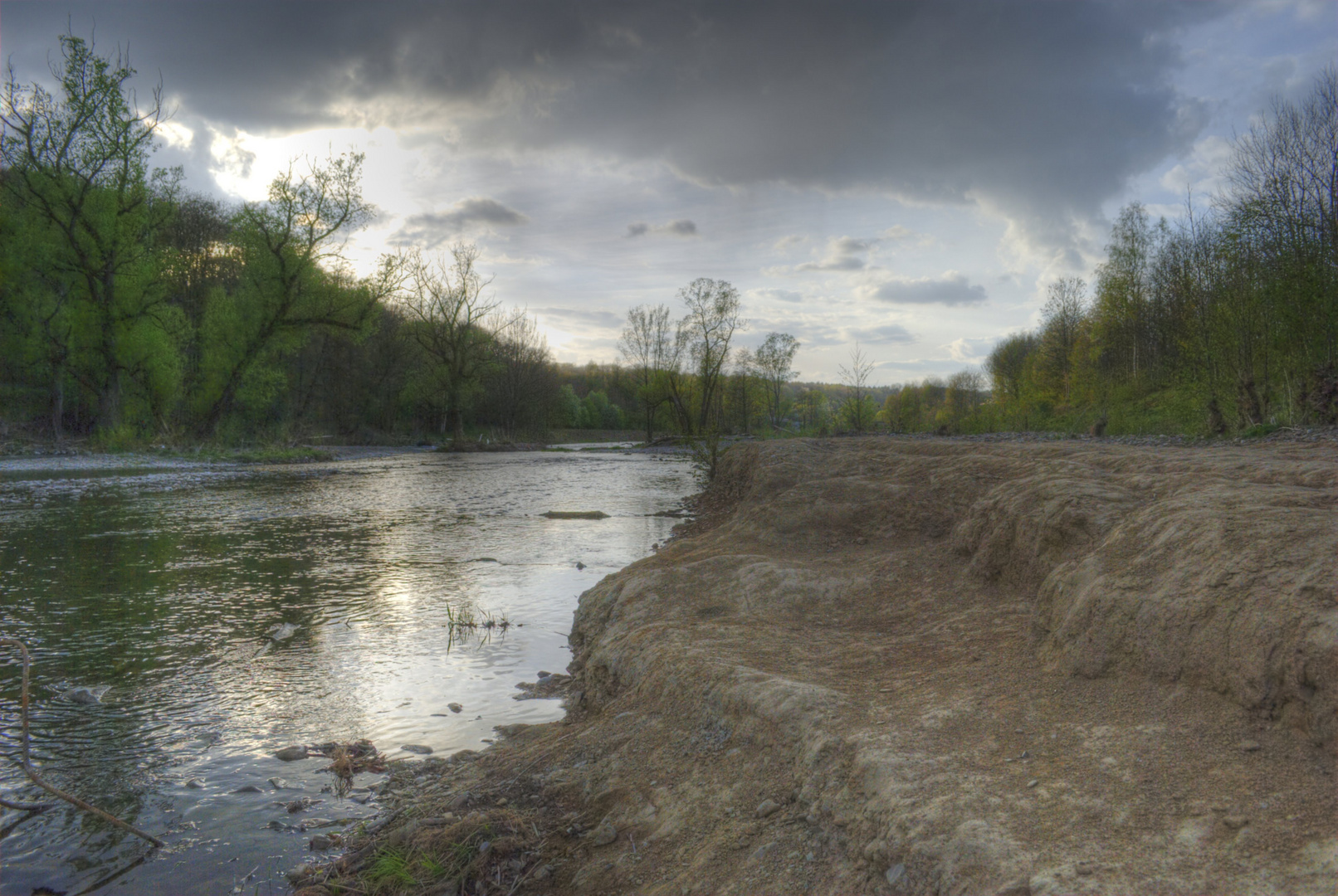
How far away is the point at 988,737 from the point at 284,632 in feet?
22.3

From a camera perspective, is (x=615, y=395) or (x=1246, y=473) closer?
(x=1246, y=473)

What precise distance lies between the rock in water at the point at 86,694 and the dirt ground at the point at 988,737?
302 centimetres

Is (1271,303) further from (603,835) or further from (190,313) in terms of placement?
(190,313)

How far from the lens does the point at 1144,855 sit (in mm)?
1860

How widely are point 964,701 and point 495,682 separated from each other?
13.2ft

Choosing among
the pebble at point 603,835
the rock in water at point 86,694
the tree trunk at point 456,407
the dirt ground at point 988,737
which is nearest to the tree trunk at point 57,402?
the tree trunk at point 456,407

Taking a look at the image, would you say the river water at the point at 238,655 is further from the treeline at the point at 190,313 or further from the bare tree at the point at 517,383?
the bare tree at the point at 517,383

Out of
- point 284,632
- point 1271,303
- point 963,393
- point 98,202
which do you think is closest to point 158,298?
point 98,202

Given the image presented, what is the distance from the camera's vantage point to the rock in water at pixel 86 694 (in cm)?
512

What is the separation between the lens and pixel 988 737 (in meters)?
2.67

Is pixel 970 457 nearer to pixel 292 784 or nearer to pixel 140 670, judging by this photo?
pixel 292 784

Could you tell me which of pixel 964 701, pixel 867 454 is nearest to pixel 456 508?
pixel 867 454

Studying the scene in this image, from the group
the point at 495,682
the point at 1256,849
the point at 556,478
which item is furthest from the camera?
the point at 556,478

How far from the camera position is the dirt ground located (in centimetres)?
200
